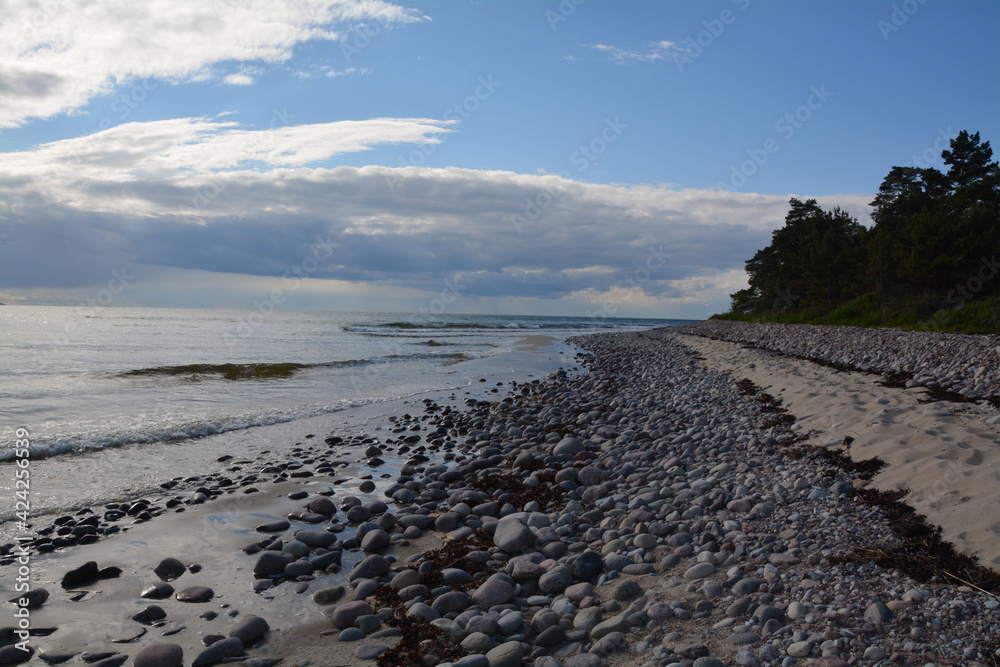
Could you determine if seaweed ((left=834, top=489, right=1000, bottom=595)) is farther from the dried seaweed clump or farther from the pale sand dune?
the dried seaweed clump

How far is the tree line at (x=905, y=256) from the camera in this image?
2822cm

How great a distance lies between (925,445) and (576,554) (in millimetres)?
3815

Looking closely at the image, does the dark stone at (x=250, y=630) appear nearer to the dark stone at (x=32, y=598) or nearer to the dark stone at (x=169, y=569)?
the dark stone at (x=169, y=569)

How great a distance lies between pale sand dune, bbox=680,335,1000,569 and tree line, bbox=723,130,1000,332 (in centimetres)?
1789

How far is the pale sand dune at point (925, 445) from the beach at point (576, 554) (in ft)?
0.08

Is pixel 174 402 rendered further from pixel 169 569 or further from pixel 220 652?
pixel 220 652

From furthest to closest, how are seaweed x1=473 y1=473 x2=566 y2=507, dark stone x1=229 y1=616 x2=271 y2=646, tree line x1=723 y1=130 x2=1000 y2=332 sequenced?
1. tree line x1=723 y1=130 x2=1000 y2=332
2. seaweed x1=473 y1=473 x2=566 y2=507
3. dark stone x1=229 y1=616 x2=271 y2=646

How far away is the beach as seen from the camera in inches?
132

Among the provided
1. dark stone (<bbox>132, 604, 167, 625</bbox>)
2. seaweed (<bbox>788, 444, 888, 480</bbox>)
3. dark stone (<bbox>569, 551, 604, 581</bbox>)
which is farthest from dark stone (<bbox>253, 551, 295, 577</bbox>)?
seaweed (<bbox>788, 444, 888, 480</bbox>)

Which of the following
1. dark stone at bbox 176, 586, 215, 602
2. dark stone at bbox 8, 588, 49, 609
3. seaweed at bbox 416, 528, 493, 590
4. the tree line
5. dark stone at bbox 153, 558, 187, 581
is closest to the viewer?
dark stone at bbox 8, 588, 49, 609

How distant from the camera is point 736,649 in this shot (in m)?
3.14

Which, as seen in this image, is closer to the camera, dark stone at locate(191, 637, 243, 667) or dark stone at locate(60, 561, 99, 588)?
dark stone at locate(191, 637, 243, 667)

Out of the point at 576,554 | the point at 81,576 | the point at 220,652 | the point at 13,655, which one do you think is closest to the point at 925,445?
the point at 576,554

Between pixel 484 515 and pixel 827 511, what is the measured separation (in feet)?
10.8
